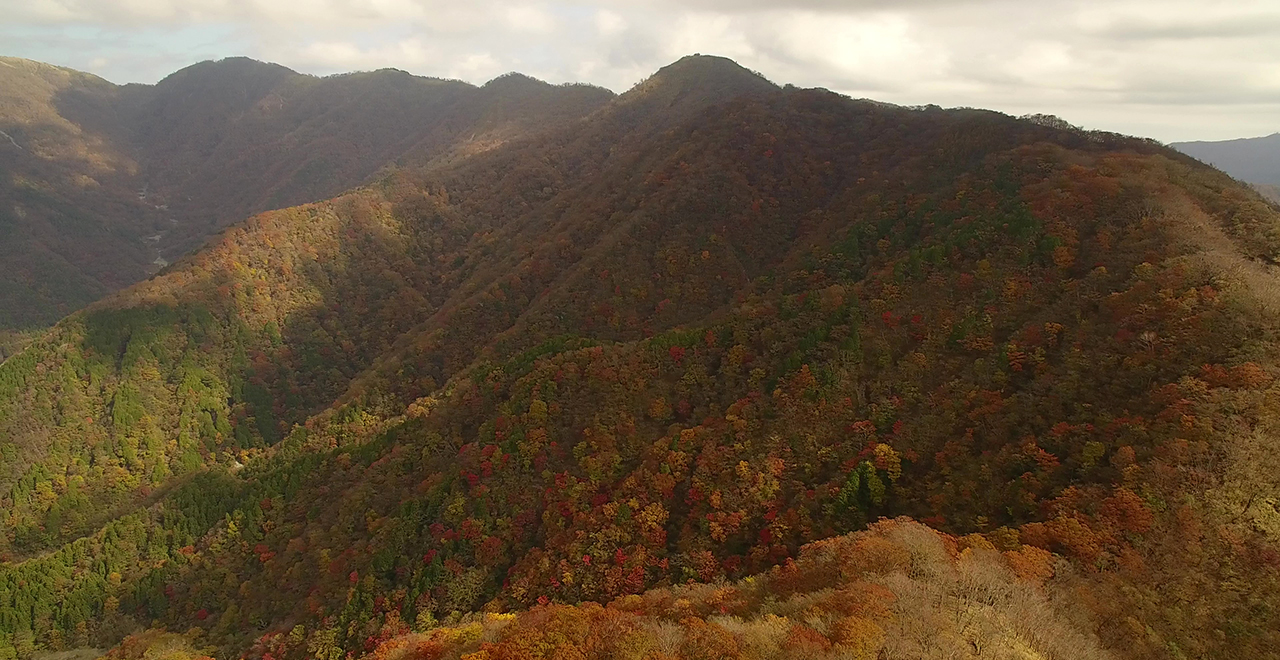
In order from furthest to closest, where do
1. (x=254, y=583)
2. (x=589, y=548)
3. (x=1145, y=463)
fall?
(x=254, y=583), (x=589, y=548), (x=1145, y=463)

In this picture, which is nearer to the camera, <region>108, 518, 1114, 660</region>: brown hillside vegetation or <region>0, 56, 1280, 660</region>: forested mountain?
<region>108, 518, 1114, 660</region>: brown hillside vegetation

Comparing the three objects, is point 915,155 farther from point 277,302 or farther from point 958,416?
point 277,302

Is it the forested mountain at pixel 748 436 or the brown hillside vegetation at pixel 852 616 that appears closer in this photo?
the brown hillside vegetation at pixel 852 616

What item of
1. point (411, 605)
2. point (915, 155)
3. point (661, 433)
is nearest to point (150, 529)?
point (411, 605)

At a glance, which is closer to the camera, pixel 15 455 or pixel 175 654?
pixel 175 654

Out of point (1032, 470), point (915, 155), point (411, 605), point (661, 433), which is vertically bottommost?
point (411, 605)

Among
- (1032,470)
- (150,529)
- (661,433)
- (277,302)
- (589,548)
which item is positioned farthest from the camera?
(277,302)

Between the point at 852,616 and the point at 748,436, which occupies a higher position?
the point at 852,616

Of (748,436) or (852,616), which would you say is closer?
(852,616)
